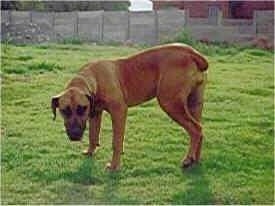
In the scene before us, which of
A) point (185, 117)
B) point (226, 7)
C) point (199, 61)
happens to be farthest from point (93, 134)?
point (226, 7)

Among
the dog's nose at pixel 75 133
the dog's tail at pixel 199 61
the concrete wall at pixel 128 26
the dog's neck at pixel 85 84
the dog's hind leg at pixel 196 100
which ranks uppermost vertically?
the dog's tail at pixel 199 61

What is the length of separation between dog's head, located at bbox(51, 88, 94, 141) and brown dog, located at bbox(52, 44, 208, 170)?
0.30 ft

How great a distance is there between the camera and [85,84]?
7043 mm

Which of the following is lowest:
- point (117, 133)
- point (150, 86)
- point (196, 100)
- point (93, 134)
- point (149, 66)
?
point (93, 134)

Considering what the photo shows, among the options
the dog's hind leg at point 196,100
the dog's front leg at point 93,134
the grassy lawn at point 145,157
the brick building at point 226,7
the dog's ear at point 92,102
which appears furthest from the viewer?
the brick building at point 226,7

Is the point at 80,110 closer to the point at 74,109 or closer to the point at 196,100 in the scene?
the point at 74,109

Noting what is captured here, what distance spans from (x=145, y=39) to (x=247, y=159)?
1568cm

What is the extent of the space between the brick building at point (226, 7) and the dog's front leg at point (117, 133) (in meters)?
18.6

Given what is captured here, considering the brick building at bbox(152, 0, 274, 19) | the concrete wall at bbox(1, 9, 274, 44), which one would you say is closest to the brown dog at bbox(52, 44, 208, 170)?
the concrete wall at bbox(1, 9, 274, 44)

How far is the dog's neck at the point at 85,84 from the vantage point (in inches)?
275

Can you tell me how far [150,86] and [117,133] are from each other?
23.8 inches

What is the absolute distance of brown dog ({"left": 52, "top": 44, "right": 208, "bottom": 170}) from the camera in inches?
284

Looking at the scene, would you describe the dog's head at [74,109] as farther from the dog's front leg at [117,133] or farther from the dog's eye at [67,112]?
the dog's front leg at [117,133]

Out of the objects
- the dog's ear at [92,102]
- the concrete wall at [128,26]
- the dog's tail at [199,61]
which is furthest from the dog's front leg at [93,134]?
the concrete wall at [128,26]
